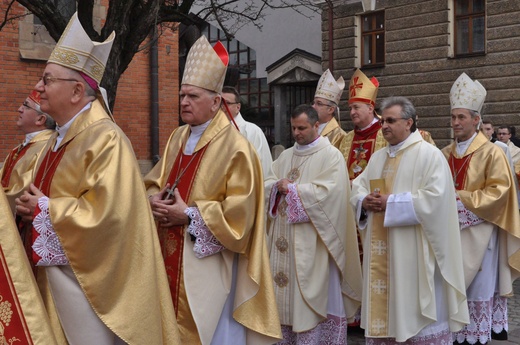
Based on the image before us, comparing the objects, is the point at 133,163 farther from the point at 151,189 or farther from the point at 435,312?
the point at 435,312

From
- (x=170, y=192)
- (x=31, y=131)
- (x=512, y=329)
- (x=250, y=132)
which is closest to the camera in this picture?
(x=170, y=192)

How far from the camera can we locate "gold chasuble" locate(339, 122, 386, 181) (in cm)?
707

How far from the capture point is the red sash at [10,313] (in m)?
2.78

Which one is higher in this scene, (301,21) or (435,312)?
(301,21)

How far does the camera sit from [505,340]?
21.6 ft

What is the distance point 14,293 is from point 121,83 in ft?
30.8

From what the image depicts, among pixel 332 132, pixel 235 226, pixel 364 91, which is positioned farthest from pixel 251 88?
pixel 235 226

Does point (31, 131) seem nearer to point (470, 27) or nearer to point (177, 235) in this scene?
point (177, 235)

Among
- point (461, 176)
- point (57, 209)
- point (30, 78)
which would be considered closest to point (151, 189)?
point (57, 209)

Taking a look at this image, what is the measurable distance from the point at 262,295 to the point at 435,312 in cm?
147

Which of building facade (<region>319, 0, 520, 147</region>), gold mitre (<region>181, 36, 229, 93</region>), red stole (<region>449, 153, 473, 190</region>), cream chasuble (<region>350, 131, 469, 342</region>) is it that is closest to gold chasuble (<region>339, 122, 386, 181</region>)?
red stole (<region>449, 153, 473, 190</region>)

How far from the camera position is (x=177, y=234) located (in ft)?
14.2

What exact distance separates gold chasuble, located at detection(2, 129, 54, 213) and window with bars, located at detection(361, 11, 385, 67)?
49.4ft

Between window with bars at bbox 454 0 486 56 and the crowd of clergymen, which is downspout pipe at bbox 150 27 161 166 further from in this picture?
window with bars at bbox 454 0 486 56
